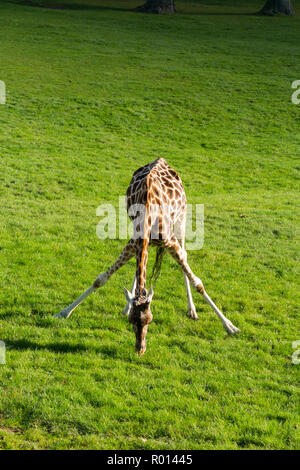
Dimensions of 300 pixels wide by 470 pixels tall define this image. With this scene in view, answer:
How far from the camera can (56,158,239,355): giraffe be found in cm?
754

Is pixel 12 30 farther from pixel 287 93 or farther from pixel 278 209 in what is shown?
pixel 278 209

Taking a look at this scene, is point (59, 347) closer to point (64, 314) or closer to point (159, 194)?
point (64, 314)

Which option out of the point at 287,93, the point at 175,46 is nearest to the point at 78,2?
the point at 175,46

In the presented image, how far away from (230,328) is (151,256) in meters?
3.98

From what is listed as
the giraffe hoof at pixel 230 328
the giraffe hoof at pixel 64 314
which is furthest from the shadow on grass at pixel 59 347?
the giraffe hoof at pixel 230 328

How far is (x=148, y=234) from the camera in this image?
26.8 feet

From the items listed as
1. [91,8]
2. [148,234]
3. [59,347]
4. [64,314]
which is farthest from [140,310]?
[91,8]

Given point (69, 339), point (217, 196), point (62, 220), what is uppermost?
point (217, 196)

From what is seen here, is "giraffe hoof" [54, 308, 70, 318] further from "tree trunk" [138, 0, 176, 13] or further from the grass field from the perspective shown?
"tree trunk" [138, 0, 176, 13]

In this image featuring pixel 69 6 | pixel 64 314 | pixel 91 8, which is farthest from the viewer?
pixel 69 6

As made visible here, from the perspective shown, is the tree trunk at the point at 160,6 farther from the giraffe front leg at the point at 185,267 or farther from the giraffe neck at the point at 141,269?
the giraffe neck at the point at 141,269

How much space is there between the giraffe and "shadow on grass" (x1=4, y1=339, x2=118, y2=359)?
2.86ft

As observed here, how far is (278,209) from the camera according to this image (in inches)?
686
